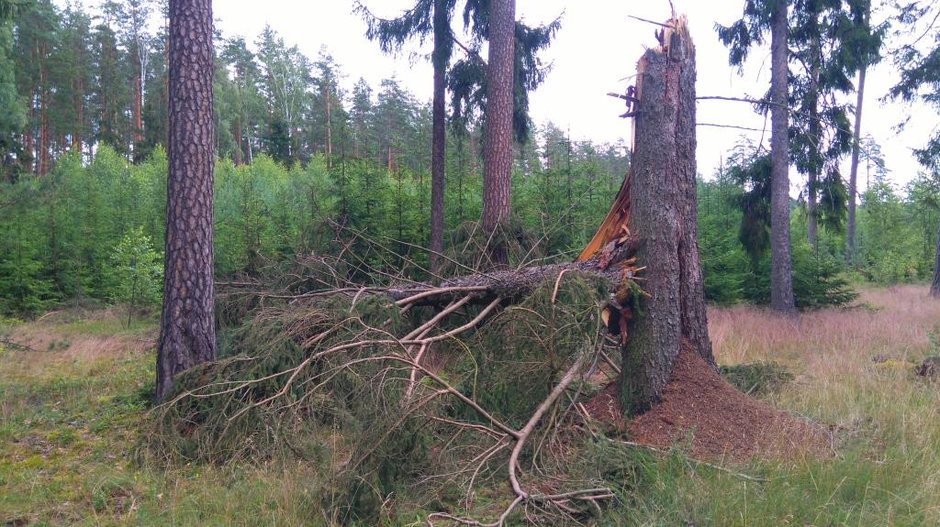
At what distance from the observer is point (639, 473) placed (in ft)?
13.7

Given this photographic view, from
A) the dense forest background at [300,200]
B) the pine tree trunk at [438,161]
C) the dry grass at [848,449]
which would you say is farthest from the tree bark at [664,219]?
the pine tree trunk at [438,161]

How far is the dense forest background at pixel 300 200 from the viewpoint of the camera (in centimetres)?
1236

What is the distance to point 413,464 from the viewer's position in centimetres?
424

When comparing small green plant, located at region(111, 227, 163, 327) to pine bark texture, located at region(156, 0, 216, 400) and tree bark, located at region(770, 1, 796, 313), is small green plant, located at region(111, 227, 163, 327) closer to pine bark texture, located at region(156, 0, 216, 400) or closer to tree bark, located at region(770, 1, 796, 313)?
pine bark texture, located at region(156, 0, 216, 400)

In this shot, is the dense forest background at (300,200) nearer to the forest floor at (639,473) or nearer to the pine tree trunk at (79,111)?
the pine tree trunk at (79,111)

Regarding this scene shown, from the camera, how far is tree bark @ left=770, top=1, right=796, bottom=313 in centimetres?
1329

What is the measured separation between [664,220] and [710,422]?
1.62 m

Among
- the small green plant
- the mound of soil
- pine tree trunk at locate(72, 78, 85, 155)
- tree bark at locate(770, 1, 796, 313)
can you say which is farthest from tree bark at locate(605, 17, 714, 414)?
pine tree trunk at locate(72, 78, 85, 155)

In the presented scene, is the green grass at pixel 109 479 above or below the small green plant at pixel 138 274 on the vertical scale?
below

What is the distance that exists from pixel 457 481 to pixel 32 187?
881cm

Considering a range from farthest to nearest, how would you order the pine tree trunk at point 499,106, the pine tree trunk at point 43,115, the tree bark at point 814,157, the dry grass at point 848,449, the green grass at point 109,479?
the pine tree trunk at point 43,115, the tree bark at point 814,157, the pine tree trunk at point 499,106, the green grass at point 109,479, the dry grass at point 848,449

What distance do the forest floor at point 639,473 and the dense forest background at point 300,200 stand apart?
235cm

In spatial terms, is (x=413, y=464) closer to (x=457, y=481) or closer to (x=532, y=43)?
(x=457, y=481)

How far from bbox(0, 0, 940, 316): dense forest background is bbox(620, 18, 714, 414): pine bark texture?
7.80ft
